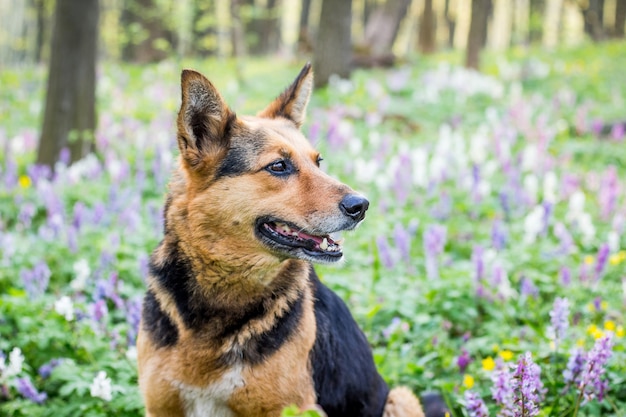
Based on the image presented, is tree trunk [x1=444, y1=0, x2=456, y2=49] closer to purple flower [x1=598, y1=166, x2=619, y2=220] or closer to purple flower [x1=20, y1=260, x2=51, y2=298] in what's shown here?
purple flower [x1=598, y1=166, x2=619, y2=220]

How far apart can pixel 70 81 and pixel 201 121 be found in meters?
7.19

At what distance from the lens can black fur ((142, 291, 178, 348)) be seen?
3654 mm

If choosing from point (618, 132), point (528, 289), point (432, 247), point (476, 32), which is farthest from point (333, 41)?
point (528, 289)

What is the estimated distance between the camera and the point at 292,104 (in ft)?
14.9

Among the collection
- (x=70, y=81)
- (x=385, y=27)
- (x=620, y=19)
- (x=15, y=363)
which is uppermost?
(x=620, y=19)

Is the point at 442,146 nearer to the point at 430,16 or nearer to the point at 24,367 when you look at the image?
the point at 24,367

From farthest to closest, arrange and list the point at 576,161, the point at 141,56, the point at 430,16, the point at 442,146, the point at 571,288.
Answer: the point at 430,16
the point at 141,56
the point at 576,161
the point at 442,146
the point at 571,288

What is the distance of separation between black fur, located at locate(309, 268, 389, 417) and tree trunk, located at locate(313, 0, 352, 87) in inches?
493

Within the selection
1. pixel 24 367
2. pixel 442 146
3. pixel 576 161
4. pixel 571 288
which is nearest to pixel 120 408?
pixel 24 367

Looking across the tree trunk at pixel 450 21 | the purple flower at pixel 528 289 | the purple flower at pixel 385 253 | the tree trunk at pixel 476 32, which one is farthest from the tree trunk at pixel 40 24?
the purple flower at pixel 528 289

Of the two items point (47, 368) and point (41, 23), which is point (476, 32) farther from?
point (41, 23)

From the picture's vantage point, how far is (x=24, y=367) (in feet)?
15.0

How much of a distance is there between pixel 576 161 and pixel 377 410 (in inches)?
363

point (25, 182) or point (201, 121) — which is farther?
point (25, 182)
